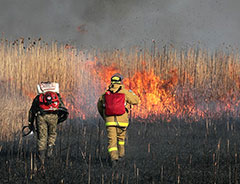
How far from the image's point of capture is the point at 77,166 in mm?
5352

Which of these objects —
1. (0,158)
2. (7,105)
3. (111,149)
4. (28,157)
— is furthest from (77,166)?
(7,105)

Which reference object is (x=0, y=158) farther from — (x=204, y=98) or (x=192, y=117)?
(x=204, y=98)

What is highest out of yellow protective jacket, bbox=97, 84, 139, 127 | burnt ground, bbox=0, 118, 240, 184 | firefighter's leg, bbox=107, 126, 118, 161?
yellow protective jacket, bbox=97, 84, 139, 127

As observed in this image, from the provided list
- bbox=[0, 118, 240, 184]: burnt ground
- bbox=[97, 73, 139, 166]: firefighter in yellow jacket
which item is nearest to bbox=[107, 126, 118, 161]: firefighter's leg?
bbox=[97, 73, 139, 166]: firefighter in yellow jacket

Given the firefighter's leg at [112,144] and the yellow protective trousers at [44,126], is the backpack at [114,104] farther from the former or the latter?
the yellow protective trousers at [44,126]

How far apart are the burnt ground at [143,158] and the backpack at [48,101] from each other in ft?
2.65

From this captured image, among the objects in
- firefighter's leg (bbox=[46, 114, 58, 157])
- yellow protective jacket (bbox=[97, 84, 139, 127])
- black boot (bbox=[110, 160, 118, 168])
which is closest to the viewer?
black boot (bbox=[110, 160, 118, 168])

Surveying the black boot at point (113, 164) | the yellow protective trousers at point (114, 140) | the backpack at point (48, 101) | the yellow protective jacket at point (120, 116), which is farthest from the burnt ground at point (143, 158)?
the backpack at point (48, 101)

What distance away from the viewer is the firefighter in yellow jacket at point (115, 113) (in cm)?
549

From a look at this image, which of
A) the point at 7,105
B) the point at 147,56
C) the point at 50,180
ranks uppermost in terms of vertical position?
the point at 147,56

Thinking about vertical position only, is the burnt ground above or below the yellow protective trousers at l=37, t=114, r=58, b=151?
below

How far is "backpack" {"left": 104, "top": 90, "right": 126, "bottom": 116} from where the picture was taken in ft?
18.0

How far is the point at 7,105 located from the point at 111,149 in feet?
16.4

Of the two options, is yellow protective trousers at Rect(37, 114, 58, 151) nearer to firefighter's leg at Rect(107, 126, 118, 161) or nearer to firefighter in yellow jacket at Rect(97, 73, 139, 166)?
firefighter in yellow jacket at Rect(97, 73, 139, 166)
